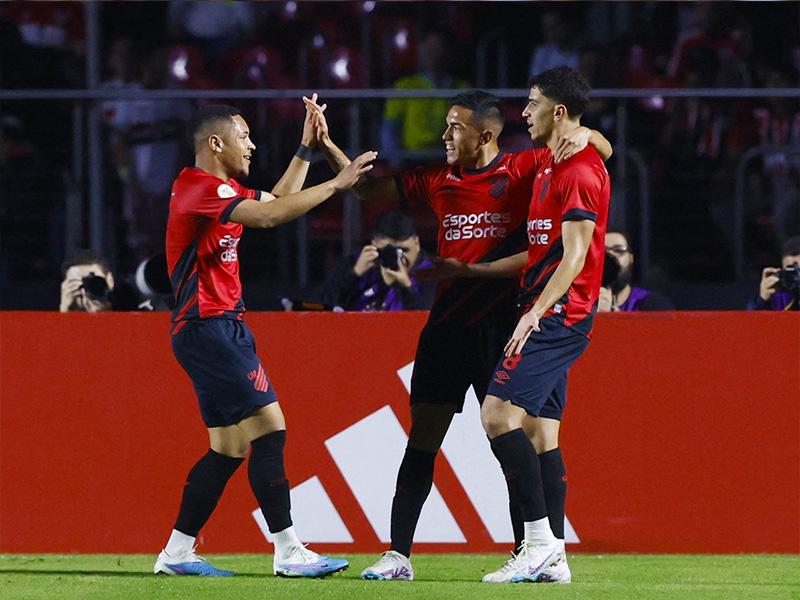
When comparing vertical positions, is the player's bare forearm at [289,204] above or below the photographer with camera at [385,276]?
above

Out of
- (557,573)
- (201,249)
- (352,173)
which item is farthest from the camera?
(201,249)

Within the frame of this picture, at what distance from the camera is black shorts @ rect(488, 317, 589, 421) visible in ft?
15.9

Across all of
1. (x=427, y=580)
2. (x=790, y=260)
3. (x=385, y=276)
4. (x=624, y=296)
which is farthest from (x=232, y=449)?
(x=790, y=260)

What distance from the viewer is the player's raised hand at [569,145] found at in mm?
4934

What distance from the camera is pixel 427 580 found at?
16.8ft

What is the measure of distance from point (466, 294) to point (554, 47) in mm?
5751

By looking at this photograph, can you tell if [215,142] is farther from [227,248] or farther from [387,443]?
[387,443]

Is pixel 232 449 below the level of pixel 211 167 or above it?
below

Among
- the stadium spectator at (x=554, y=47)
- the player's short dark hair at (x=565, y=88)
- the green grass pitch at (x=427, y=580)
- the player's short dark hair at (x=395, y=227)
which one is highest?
the stadium spectator at (x=554, y=47)

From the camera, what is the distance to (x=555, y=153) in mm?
4973

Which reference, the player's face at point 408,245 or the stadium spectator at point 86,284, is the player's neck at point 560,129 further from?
the stadium spectator at point 86,284

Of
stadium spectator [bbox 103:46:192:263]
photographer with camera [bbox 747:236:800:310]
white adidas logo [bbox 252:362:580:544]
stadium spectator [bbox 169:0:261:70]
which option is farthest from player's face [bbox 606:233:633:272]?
stadium spectator [bbox 169:0:261:70]

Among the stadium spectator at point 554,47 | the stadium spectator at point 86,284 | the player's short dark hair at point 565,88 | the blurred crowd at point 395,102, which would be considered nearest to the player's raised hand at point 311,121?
the player's short dark hair at point 565,88

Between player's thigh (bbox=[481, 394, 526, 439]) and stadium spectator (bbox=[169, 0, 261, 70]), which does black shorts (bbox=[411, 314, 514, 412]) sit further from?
stadium spectator (bbox=[169, 0, 261, 70])
